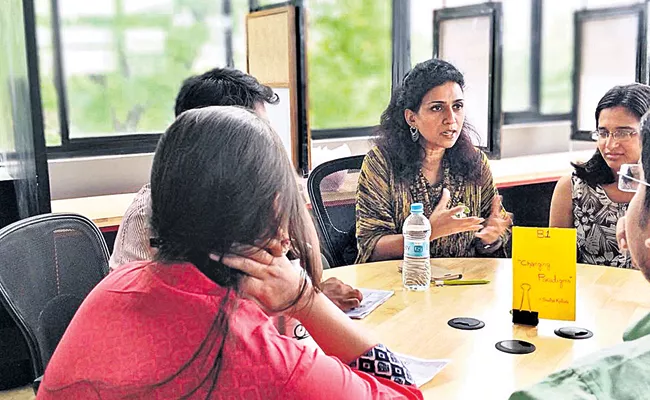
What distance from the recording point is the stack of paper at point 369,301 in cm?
157

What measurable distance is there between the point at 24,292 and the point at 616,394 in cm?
130

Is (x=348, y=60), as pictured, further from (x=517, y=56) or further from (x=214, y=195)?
(x=214, y=195)

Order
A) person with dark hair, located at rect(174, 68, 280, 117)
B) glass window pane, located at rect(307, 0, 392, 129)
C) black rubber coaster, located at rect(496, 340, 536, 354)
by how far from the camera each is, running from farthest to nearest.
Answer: glass window pane, located at rect(307, 0, 392, 129), person with dark hair, located at rect(174, 68, 280, 117), black rubber coaster, located at rect(496, 340, 536, 354)

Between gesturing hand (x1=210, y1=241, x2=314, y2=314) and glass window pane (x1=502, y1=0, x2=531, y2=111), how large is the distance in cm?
462

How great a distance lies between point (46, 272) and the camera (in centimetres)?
157

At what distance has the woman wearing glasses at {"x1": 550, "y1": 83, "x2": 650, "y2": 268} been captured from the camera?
2213mm

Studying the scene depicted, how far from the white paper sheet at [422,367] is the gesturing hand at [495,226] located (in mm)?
1046

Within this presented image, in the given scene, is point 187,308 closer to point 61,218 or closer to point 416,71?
point 61,218

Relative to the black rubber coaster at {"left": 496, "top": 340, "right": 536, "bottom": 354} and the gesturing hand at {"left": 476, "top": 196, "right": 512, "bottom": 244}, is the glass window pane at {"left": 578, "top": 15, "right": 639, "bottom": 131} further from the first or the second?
the black rubber coaster at {"left": 496, "top": 340, "right": 536, "bottom": 354}

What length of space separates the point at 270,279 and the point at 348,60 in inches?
154

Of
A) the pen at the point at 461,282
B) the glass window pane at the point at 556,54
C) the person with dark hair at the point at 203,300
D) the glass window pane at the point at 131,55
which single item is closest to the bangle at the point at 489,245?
the pen at the point at 461,282

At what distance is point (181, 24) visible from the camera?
3875 millimetres

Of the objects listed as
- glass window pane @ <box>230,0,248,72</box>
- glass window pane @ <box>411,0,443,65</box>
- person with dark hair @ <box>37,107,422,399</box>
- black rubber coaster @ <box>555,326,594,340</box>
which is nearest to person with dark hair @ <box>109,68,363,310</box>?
black rubber coaster @ <box>555,326,594,340</box>

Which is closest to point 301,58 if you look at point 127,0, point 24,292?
point 127,0
